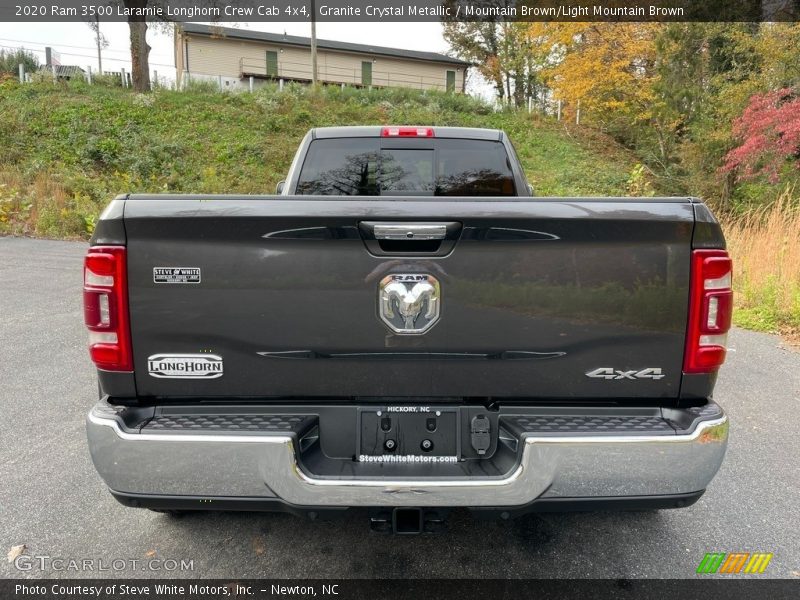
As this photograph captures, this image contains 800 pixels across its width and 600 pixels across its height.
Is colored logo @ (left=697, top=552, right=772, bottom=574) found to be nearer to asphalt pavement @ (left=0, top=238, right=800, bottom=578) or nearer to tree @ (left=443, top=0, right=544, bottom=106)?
asphalt pavement @ (left=0, top=238, right=800, bottom=578)

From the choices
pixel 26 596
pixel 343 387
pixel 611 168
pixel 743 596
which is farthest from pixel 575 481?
pixel 611 168

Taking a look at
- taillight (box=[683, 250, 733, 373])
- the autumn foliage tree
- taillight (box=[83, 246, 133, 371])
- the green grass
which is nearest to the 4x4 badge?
taillight (box=[683, 250, 733, 373])

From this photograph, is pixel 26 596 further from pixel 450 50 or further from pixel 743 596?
pixel 450 50

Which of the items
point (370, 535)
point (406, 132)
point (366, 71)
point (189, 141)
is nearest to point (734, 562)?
point (370, 535)

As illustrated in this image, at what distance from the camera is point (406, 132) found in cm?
384

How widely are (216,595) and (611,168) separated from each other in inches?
916

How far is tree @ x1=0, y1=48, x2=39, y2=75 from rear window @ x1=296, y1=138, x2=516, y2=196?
3090 cm

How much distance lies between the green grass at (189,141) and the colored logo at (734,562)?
14.0m

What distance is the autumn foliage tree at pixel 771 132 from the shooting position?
12219 millimetres

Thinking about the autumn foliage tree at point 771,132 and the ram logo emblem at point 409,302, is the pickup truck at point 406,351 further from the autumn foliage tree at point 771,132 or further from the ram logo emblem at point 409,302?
the autumn foliage tree at point 771,132

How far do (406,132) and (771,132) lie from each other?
41.2 feet

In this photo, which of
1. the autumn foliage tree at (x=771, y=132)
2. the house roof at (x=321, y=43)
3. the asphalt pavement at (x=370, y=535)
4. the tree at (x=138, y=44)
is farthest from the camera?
the house roof at (x=321, y=43)

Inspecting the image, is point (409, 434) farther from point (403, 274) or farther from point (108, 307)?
point (108, 307)

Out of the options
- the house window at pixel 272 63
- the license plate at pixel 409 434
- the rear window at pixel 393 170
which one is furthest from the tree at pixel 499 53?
the license plate at pixel 409 434
